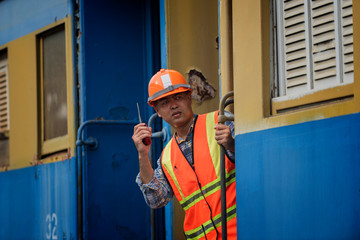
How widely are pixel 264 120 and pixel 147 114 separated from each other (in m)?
3.03

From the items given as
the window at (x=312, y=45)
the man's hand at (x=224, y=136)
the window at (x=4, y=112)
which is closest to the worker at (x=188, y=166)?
the man's hand at (x=224, y=136)

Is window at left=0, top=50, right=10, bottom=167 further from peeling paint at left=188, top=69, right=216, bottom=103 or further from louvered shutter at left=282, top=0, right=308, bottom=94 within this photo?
louvered shutter at left=282, top=0, right=308, bottom=94

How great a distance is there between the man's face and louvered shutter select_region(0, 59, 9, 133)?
3.82 m

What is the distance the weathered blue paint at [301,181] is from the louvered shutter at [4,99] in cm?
459

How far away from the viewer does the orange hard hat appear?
409 centimetres

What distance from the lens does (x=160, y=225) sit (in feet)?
20.0

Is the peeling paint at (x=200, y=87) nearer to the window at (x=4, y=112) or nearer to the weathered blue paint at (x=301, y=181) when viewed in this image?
the weathered blue paint at (x=301, y=181)

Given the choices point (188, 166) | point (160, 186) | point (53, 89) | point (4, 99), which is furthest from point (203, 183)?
point (4, 99)

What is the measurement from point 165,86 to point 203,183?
0.65 meters

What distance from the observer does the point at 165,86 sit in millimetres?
4160

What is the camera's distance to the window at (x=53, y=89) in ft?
21.2

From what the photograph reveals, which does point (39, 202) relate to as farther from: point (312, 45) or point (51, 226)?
point (312, 45)

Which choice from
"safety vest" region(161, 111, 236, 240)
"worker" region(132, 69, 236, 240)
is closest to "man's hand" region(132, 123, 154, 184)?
"worker" region(132, 69, 236, 240)

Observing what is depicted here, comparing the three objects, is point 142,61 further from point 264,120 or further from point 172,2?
point 264,120
